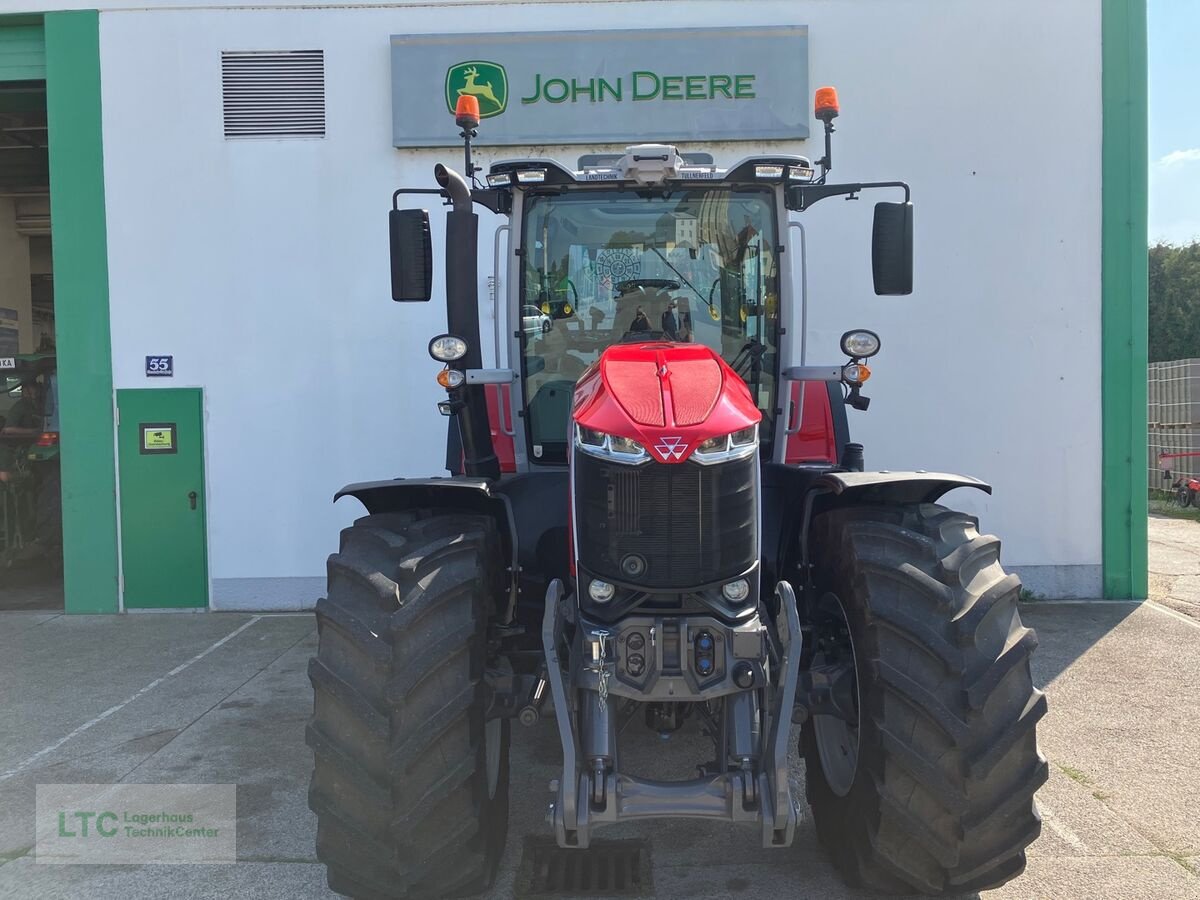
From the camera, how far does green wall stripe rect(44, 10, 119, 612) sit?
796 centimetres

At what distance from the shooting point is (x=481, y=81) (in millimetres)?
7832

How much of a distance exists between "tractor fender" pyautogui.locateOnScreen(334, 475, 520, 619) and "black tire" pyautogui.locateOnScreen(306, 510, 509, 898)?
31 centimetres

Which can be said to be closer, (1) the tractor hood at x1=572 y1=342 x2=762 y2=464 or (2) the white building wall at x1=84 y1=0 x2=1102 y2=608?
(1) the tractor hood at x1=572 y1=342 x2=762 y2=464

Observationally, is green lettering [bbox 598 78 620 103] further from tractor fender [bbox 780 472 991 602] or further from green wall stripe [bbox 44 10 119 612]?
tractor fender [bbox 780 472 991 602]

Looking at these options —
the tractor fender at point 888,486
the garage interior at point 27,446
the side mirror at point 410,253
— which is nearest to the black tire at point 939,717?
the tractor fender at point 888,486

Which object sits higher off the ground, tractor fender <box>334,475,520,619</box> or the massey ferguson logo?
the massey ferguson logo

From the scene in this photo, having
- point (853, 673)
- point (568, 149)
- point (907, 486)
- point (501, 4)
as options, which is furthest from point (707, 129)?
point (853, 673)

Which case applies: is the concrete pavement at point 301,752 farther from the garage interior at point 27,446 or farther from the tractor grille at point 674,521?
the garage interior at point 27,446

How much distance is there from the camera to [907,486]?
11.6 ft

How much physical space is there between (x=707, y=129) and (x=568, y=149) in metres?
1.12

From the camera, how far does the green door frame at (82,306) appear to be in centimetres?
796

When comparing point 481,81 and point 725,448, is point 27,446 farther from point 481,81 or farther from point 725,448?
point 725,448

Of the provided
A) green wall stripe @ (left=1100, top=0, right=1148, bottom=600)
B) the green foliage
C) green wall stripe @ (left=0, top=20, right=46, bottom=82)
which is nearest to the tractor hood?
green wall stripe @ (left=1100, top=0, right=1148, bottom=600)

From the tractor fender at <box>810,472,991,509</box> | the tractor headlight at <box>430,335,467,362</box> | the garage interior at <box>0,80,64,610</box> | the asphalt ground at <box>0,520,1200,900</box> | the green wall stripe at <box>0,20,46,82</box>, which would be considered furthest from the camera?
the garage interior at <box>0,80,64,610</box>
